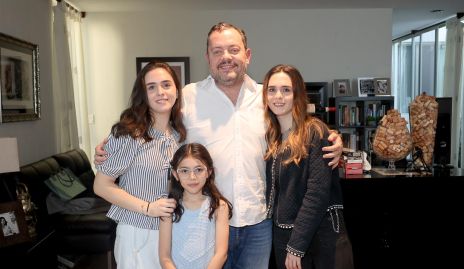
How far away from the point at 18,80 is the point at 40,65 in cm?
58

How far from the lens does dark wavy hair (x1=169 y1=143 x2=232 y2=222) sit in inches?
65.7

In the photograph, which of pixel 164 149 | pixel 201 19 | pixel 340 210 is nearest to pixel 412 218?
pixel 340 210

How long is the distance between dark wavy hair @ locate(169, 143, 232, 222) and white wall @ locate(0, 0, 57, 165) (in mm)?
2336

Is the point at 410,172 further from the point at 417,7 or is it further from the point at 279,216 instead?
the point at 417,7

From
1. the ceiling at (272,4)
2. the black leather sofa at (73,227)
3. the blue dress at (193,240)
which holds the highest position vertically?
the ceiling at (272,4)

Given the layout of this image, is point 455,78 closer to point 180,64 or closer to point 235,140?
point 180,64

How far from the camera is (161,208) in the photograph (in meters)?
1.57

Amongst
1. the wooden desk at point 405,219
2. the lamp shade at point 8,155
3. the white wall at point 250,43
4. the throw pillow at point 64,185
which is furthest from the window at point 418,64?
the lamp shade at point 8,155

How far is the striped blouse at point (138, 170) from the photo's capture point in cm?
161

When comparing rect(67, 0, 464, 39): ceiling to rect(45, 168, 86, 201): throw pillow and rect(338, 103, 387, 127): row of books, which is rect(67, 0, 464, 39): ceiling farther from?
rect(45, 168, 86, 201): throw pillow

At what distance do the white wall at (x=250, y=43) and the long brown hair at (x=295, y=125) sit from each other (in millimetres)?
3855

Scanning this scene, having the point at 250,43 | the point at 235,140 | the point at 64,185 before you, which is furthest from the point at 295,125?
the point at 250,43

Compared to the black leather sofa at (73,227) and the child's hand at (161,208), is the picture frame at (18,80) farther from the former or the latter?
the child's hand at (161,208)

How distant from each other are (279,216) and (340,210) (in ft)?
0.88
